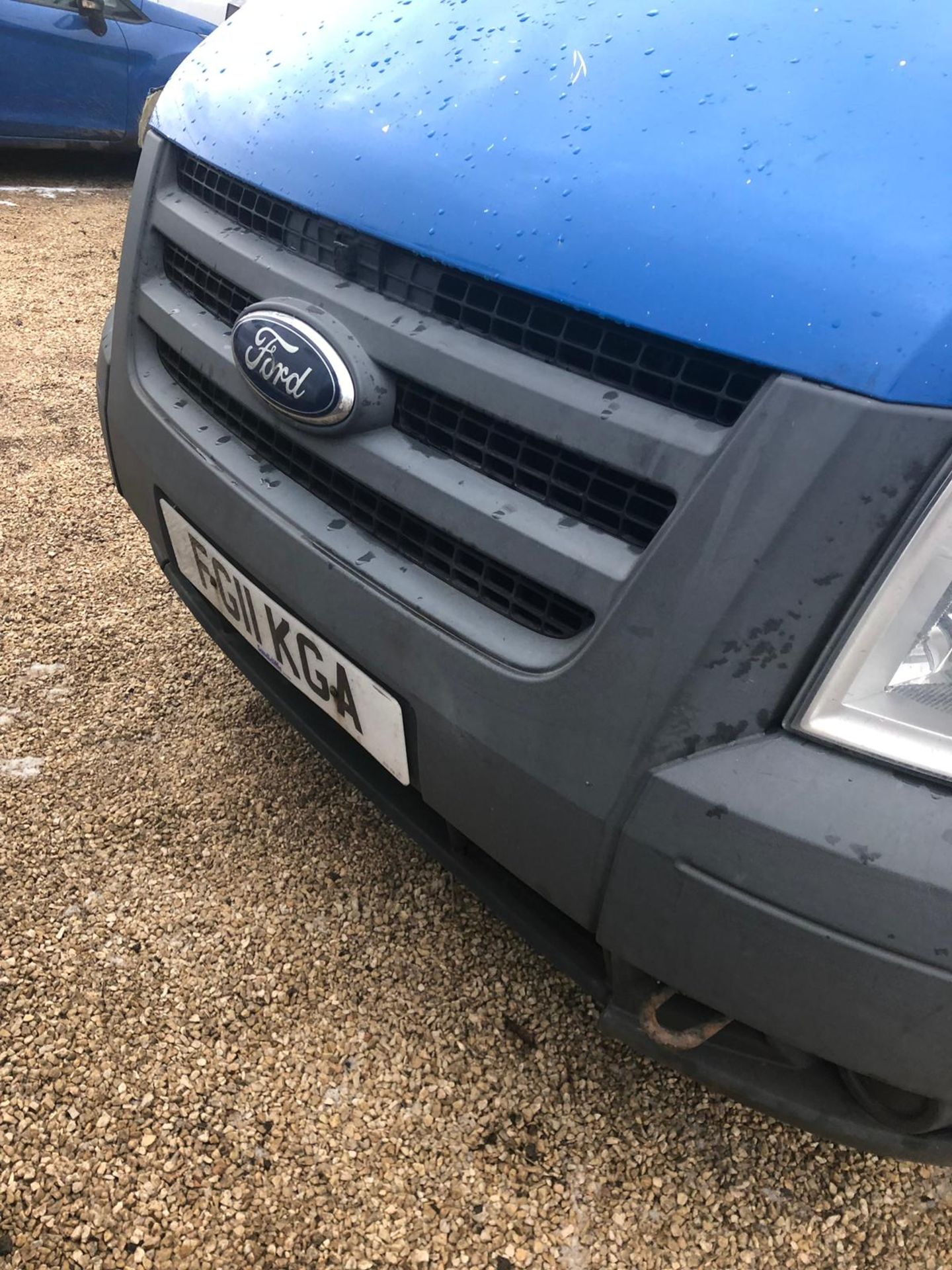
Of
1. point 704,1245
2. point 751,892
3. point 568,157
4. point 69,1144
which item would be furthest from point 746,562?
point 69,1144

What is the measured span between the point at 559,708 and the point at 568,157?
651 millimetres

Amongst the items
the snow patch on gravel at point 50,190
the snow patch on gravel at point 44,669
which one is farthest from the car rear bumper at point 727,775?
the snow patch on gravel at point 50,190

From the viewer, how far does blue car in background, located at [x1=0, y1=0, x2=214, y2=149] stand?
18.2 feet

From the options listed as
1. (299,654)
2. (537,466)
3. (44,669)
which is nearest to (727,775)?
(537,466)

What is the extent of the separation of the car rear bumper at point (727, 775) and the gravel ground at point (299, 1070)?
37cm

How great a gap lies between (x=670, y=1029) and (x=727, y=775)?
466 millimetres

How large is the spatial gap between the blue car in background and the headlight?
6.38m

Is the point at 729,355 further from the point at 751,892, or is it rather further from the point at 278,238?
the point at 278,238

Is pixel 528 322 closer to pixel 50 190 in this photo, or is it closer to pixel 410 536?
pixel 410 536

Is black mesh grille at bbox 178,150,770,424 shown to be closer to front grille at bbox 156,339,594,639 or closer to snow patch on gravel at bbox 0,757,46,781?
front grille at bbox 156,339,594,639

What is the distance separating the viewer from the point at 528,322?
3.82 ft

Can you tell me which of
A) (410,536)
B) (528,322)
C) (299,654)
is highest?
(528,322)

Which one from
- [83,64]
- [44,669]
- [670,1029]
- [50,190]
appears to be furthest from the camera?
[50,190]

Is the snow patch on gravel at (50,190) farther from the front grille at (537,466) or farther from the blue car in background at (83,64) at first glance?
the front grille at (537,466)
